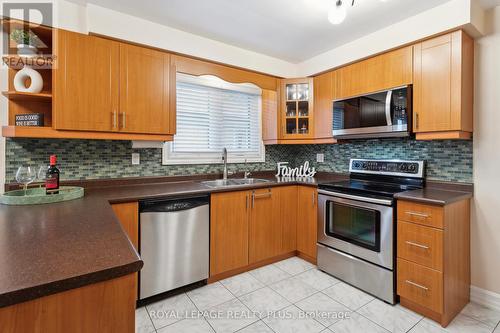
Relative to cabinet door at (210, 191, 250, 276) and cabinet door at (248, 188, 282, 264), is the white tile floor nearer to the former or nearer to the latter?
cabinet door at (210, 191, 250, 276)

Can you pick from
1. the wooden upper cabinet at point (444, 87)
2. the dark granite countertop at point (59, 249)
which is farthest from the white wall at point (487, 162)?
the dark granite countertop at point (59, 249)

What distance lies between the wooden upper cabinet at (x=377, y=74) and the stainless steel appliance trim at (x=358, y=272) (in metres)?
1.62

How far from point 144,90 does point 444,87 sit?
249cm

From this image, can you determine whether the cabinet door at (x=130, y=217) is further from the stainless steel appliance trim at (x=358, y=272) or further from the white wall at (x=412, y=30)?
the white wall at (x=412, y=30)

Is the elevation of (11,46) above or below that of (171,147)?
above

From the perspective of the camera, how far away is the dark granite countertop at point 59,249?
2.15 feet

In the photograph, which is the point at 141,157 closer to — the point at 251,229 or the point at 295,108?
the point at 251,229

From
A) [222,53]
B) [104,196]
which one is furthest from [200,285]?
[222,53]

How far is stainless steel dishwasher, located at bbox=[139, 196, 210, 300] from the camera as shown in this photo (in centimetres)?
202

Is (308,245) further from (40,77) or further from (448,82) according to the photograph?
(40,77)

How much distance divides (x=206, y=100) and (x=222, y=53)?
0.55 m

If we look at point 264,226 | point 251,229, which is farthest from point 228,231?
point 264,226

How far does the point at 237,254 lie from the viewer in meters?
2.52

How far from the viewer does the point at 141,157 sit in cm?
255
